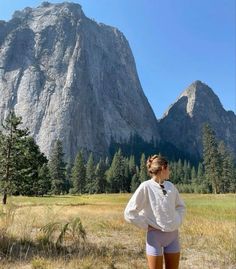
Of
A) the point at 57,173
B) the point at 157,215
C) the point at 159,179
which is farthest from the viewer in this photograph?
the point at 57,173

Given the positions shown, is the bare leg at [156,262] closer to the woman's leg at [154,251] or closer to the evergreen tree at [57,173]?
the woman's leg at [154,251]

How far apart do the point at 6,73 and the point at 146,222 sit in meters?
202

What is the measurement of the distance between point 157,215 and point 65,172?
376 feet

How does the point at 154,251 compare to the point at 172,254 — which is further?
the point at 172,254

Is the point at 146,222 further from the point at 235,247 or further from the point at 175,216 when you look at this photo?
the point at 235,247

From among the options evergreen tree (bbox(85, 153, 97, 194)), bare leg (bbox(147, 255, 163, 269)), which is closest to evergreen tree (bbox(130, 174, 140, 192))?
evergreen tree (bbox(85, 153, 97, 194))

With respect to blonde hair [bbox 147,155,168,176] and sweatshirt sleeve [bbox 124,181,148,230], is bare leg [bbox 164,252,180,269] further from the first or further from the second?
blonde hair [bbox 147,155,168,176]

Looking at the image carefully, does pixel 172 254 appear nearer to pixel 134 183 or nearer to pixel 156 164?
pixel 156 164

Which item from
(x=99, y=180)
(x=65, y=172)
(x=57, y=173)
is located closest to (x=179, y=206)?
(x=57, y=173)

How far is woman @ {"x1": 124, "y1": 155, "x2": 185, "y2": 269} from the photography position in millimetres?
5398

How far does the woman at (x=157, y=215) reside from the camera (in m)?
5.40

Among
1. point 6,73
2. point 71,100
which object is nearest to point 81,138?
A: point 71,100

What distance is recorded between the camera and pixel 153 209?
18.0ft

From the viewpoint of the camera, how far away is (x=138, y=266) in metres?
8.08
